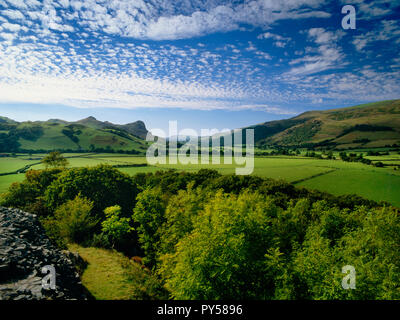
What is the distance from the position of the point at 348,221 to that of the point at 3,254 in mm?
33870

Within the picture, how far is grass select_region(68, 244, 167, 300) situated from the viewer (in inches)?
666

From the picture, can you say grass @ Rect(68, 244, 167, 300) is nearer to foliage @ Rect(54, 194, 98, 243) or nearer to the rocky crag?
the rocky crag

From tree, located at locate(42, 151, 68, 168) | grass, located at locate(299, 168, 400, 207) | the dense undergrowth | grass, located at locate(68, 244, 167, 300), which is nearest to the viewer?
the dense undergrowth

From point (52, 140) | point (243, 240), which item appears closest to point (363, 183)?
point (243, 240)

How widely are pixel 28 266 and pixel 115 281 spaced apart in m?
8.12

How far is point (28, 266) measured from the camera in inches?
492

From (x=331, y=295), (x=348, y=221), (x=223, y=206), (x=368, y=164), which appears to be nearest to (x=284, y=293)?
(x=331, y=295)

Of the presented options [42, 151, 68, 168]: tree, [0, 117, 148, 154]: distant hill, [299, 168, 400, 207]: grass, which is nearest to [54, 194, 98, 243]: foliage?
[42, 151, 68, 168]: tree

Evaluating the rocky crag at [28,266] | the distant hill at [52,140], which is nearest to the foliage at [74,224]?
the rocky crag at [28,266]

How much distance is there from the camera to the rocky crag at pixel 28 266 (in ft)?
34.9

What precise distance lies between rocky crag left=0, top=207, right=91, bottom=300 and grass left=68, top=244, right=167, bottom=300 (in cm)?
317

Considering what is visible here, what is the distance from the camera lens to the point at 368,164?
263ft

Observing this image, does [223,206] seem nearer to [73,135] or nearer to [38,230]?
[38,230]
